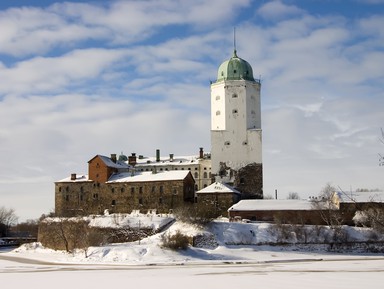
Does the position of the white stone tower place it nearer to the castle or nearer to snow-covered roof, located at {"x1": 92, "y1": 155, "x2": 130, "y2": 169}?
the castle

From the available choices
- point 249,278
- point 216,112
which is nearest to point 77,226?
point 216,112

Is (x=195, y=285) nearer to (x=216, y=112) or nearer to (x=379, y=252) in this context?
(x=379, y=252)

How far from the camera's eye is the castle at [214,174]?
215ft

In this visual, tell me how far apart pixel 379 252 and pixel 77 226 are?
25.4 metres

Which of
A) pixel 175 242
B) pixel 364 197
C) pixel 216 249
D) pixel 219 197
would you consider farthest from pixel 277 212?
pixel 175 242

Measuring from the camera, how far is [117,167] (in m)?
71.0

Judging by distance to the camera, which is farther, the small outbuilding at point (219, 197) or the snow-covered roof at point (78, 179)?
the snow-covered roof at point (78, 179)

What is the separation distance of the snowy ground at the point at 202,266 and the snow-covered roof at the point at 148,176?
14.0 m

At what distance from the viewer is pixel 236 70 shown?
68.7 meters

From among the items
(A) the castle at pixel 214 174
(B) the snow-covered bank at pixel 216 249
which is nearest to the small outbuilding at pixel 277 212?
(B) the snow-covered bank at pixel 216 249

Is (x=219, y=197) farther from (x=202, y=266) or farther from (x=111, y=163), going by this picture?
(x=202, y=266)

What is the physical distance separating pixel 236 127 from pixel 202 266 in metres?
33.1

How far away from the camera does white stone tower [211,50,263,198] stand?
66.6 metres

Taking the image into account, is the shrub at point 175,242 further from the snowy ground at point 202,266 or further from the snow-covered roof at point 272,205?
the snow-covered roof at point 272,205
